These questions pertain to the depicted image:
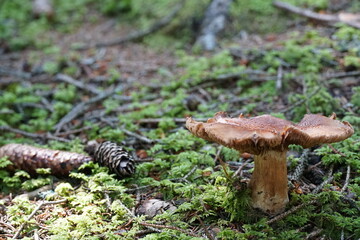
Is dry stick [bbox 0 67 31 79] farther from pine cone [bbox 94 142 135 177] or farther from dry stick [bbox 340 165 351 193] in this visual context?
dry stick [bbox 340 165 351 193]

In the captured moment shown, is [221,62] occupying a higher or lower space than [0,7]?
lower

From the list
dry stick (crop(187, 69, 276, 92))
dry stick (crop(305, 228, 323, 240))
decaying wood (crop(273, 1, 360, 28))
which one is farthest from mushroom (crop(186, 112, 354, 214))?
decaying wood (crop(273, 1, 360, 28))

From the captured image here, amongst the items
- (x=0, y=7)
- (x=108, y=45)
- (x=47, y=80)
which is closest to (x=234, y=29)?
(x=108, y=45)

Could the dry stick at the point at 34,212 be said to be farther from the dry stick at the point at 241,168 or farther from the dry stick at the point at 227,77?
the dry stick at the point at 227,77

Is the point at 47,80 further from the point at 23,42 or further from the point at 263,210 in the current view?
the point at 263,210

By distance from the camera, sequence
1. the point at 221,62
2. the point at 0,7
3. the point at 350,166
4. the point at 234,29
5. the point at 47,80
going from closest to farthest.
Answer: the point at 350,166, the point at 221,62, the point at 47,80, the point at 234,29, the point at 0,7

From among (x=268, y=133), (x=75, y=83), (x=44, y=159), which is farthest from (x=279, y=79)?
(x=75, y=83)

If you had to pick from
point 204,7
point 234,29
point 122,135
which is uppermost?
point 204,7
